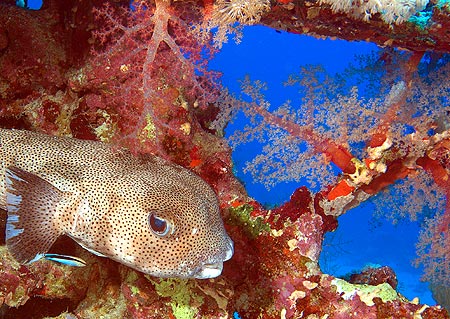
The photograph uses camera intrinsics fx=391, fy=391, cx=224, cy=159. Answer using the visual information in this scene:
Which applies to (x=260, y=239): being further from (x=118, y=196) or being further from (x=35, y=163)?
(x=35, y=163)

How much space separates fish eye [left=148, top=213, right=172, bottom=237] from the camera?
2.71 meters

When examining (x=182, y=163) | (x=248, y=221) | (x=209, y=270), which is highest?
(x=248, y=221)

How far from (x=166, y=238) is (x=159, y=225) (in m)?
0.10

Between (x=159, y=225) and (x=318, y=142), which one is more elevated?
(x=318, y=142)

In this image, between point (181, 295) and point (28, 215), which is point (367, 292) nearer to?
point (181, 295)

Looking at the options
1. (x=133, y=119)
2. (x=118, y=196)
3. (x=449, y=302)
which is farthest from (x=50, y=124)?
(x=449, y=302)

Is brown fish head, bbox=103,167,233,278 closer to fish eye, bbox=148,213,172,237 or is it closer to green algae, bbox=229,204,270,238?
fish eye, bbox=148,213,172,237

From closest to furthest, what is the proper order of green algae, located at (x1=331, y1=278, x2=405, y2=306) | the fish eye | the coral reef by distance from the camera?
the fish eye, green algae, located at (x1=331, y1=278, x2=405, y2=306), the coral reef

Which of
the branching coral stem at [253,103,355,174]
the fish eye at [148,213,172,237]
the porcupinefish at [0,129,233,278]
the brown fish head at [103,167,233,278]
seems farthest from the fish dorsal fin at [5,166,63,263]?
the branching coral stem at [253,103,355,174]

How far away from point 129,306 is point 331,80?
3.07 m

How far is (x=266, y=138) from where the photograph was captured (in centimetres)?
423

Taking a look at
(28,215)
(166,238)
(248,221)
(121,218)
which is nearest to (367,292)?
(248,221)

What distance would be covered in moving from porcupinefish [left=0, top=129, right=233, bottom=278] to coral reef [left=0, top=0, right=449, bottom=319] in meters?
0.82

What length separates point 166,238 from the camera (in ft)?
8.92
